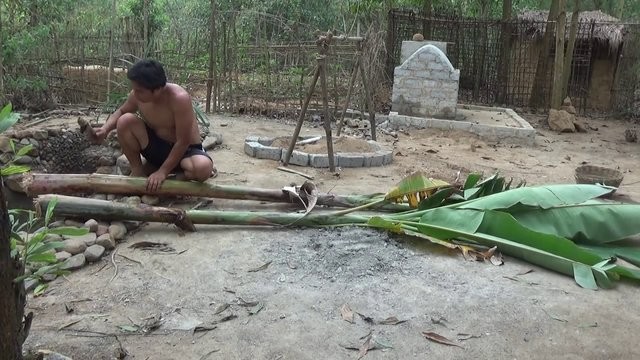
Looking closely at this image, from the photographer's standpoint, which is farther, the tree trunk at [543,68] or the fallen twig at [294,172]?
the tree trunk at [543,68]

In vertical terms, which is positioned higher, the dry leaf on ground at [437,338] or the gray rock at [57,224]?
the gray rock at [57,224]

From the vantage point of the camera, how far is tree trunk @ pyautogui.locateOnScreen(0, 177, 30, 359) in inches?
67.9

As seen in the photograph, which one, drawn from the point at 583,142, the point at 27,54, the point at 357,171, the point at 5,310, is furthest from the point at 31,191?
the point at 583,142

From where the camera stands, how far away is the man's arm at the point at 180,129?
13.7 feet

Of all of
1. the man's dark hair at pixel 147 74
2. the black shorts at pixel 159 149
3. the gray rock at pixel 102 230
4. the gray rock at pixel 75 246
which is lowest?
the gray rock at pixel 75 246

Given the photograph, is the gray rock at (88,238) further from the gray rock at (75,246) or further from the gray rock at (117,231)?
the gray rock at (117,231)

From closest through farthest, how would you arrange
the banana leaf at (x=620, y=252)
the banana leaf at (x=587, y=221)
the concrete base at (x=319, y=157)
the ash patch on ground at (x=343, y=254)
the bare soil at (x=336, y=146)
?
the ash patch on ground at (x=343, y=254), the banana leaf at (x=620, y=252), the banana leaf at (x=587, y=221), the concrete base at (x=319, y=157), the bare soil at (x=336, y=146)

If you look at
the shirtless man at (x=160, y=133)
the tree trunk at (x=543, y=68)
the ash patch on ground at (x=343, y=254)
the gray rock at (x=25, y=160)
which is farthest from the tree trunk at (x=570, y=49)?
the gray rock at (x=25, y=160)

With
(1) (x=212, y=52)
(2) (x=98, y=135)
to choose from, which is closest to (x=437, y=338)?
(2) (x=98, y=135)

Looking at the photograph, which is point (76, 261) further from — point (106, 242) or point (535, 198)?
point (535, 198)

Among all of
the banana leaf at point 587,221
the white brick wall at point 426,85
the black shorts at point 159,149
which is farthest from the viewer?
the white brick wall at point 426,85

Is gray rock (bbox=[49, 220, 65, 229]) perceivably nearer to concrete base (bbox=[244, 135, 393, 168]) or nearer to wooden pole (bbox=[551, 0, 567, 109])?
concrete base (bbox=[244, 135, 393, 168])

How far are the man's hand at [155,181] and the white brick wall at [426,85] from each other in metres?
6.44

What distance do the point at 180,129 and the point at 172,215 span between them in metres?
0.72
